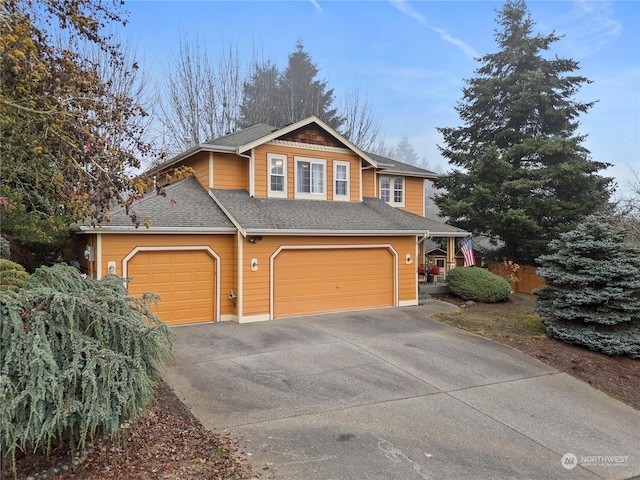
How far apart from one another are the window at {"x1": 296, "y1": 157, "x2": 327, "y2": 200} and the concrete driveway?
5.54 meters

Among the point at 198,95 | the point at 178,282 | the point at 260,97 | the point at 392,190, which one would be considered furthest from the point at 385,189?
the point at 260,97

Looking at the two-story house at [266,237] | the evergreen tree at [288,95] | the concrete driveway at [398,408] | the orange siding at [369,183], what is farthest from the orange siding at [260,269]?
the evergreen tree at [288,95]

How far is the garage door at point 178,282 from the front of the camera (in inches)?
405

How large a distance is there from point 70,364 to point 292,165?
410 inches

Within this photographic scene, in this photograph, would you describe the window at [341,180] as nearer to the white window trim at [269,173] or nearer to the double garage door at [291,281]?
the white window trim at [269,173]

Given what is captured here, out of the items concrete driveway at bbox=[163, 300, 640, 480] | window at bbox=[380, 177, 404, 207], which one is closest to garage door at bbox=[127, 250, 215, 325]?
concrete driveway at bbox=[163, 300, 640, 480]

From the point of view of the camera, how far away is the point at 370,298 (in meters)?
13.2

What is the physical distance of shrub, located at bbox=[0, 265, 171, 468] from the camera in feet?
11.1

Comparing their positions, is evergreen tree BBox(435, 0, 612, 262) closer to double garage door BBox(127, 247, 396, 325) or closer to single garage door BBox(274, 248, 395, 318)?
single garage door BBox(274, 248, 395, 318)

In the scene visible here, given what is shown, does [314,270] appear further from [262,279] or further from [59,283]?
[59,283]

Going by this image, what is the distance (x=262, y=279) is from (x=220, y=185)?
12.0 feet

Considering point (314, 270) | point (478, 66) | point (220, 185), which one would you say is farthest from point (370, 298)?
point (478, 66)

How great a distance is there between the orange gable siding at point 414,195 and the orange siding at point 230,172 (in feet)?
25.9

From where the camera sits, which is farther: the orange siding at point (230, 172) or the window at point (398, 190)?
the window at point (398, 190)
